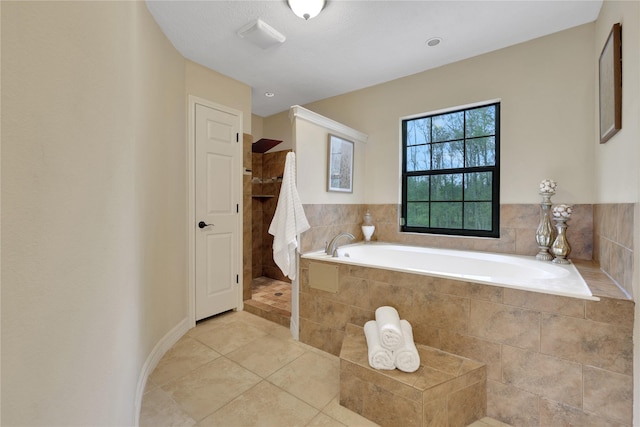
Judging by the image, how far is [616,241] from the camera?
1524mm

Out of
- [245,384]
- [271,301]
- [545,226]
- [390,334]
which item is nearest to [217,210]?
[271,301]

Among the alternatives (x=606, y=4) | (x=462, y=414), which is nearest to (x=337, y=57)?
(x=606, y=4)

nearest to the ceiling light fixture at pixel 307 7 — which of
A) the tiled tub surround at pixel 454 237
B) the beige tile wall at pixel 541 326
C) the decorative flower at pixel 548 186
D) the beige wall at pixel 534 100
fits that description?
the beige wall at pixel 534 100

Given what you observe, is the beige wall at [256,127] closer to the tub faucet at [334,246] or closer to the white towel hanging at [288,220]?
the white towel hanging at [288,220]

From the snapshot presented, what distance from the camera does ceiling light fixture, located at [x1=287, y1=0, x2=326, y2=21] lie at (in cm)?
179

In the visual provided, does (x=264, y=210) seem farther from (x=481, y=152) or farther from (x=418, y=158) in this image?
(x=481, y=152)

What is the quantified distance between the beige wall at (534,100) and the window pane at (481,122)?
0.36 ft

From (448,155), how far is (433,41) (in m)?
1.09

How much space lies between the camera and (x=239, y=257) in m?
2.98

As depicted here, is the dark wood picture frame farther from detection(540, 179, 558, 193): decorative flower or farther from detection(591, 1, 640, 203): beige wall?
detection(540, 179, 558, 193): decorative flower

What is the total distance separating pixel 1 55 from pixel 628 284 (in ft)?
7.45

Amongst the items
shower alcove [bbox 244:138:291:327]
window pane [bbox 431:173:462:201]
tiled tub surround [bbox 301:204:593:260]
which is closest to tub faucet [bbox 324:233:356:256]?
tiled tub surround [bbox 301:204:593:260]

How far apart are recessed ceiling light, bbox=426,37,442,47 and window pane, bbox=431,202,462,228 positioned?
4.95ft

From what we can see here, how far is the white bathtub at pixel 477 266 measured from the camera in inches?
58.6
